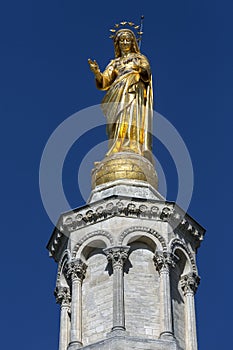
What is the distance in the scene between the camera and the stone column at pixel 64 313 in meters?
32.7

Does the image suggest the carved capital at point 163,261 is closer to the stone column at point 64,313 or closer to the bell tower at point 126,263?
the bell tower at point 126,263

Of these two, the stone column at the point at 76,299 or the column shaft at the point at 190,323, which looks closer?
the stone column at the point at 76,299

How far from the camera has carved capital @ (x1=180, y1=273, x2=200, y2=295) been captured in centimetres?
3359

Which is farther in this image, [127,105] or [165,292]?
[127,105]

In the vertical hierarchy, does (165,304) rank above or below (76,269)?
below

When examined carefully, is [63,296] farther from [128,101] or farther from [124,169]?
[128,101]

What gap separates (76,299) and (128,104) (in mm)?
7480

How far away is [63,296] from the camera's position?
33.8 meters

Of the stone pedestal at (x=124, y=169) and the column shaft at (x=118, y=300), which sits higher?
the stone pedestal at (x=124, y=169)

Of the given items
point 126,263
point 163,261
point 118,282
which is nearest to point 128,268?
point 126,263

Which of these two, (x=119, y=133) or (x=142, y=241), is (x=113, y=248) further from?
(x=119, y=133)

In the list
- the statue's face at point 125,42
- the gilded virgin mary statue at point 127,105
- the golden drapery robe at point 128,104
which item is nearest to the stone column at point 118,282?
the gilded virgin mary statue at point 127,105

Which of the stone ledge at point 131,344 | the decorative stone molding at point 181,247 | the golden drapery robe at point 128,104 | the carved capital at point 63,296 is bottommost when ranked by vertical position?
the stone ledge at point 131,344

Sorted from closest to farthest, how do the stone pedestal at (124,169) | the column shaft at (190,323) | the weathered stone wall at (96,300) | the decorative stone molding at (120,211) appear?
1. the weathered stone wall at (96,300)
2. the column shaft at (190,323)
3. the decorative stone molding at (120,211)
4. the stone pedestal at (124,169)
